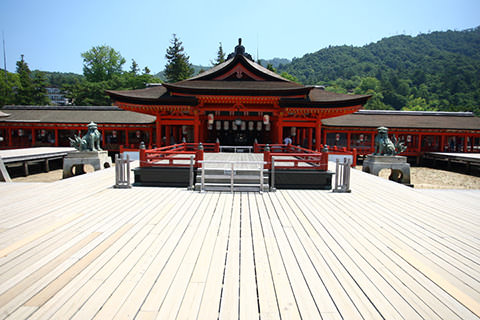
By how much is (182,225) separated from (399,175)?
15.6m

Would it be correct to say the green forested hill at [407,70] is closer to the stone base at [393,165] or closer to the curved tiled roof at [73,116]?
the stone base at [393,165]

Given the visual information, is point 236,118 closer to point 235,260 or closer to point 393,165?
point 393,165

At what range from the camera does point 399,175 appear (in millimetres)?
16859

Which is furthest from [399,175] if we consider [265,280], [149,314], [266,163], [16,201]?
[16,201]

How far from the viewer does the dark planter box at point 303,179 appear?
35.3ft

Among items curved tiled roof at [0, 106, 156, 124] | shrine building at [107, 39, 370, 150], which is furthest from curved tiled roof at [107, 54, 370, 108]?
curved tiled roof at [0, 106, 156, 124]

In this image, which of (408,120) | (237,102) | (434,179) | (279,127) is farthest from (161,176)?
(408,120)

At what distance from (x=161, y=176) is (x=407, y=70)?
469 ft

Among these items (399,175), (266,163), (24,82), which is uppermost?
(24,82)

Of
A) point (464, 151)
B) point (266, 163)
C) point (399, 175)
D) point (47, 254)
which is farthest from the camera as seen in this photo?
point (464, 151)

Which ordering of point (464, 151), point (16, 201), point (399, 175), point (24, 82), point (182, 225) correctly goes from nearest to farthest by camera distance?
point (182, 225) < point (16, 201) < point (399, 175) < point (464, 151) < point (24, 82)

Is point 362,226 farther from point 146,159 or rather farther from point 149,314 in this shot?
point 146,159

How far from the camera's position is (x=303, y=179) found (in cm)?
1079

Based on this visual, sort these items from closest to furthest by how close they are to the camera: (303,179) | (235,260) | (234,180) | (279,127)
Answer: (235,260) < (234,180) < (303,179) < (279,127)
